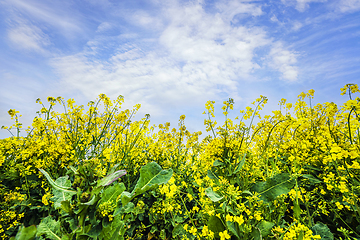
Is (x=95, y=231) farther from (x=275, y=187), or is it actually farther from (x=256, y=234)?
(x=275, y=187)

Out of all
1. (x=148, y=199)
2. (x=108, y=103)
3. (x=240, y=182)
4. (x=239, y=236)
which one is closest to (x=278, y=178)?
(x=240, y=182)

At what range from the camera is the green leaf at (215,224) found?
5.52 feet

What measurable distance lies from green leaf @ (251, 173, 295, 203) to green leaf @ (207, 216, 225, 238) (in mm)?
440

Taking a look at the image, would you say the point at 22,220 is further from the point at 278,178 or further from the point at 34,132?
the point at 278,178

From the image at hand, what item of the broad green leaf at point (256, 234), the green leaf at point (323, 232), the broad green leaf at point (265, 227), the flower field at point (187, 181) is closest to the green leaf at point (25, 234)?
the flower field at point (187, 181)

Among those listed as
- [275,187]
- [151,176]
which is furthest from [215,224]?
[151,176]

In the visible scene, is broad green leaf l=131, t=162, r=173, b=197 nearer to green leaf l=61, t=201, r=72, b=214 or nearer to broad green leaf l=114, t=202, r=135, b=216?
broad green leaf l=114, t=202, r=135, b=216

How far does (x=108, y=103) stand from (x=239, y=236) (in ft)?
12.1

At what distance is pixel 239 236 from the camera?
5.36 ft

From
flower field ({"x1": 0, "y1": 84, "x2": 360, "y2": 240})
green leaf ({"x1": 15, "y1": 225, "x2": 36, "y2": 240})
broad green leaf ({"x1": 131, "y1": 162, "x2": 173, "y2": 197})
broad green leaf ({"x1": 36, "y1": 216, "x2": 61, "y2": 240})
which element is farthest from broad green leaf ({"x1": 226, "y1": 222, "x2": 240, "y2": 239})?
green leaf ({"x1": 15, "y1": 225, "x2": 36, "y2": 240})

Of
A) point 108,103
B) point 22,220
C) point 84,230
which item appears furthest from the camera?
point 108,103

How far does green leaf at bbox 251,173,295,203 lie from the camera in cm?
169

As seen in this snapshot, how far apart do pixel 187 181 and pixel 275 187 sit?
2329 millimetres

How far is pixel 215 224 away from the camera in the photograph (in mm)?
1691
